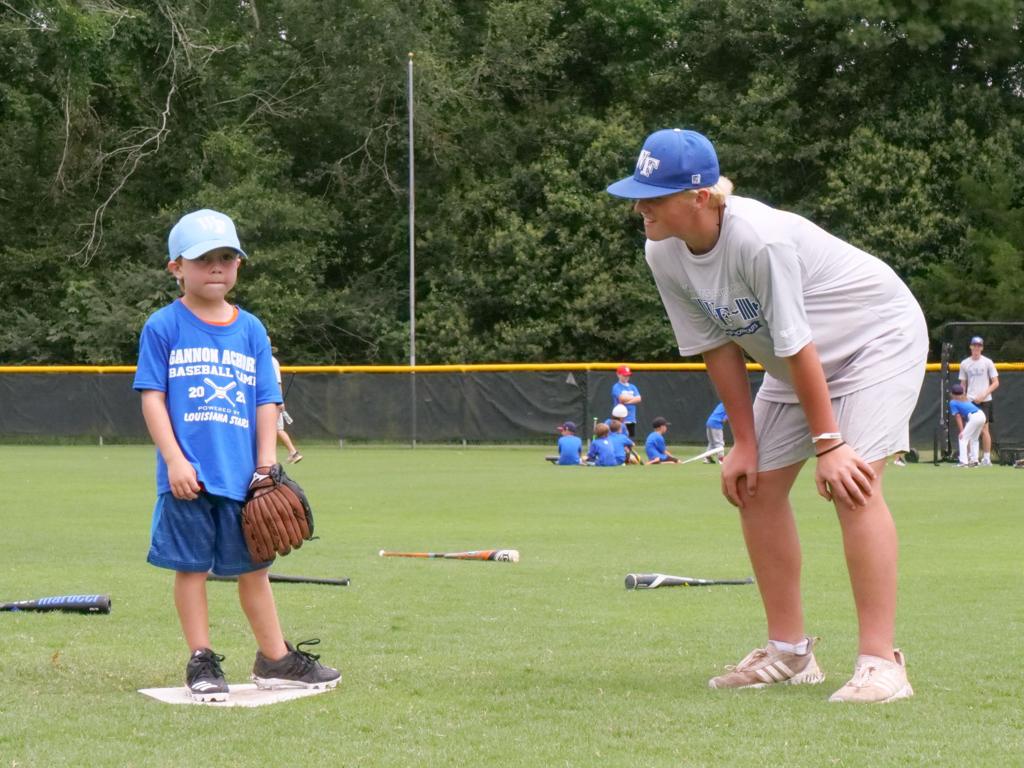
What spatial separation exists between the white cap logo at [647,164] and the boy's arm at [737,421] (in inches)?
30.2

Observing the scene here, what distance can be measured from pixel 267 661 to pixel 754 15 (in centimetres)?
3690

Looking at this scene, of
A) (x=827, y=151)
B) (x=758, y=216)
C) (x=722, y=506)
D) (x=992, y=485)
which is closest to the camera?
(x=758, y=216)

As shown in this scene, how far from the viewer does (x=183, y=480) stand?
5.05 meters

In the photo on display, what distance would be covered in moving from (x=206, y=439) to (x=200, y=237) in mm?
714

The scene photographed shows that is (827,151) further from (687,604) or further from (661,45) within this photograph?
(687,604)

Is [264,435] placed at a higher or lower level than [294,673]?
higher

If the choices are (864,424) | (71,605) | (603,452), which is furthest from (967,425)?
(864,424)

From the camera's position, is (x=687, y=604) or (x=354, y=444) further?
(x=354, y=444)

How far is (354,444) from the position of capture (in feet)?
106

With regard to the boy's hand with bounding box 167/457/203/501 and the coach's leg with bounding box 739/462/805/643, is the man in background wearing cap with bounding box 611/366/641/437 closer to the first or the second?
the coach's leg with bounding box 739/462/805/643

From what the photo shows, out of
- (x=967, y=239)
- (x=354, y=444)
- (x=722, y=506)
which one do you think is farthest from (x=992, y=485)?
(x=967, y=239)

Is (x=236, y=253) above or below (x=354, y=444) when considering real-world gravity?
above

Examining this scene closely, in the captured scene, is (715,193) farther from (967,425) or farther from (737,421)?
(967,425)

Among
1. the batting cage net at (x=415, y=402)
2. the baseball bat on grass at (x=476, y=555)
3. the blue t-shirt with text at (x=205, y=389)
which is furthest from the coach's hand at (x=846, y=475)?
the batting cage net at (x=415, y=402)
